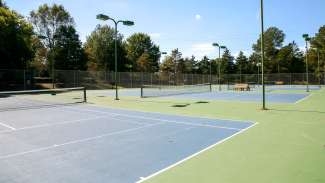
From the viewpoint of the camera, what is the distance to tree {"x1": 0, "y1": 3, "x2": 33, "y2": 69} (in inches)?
1599

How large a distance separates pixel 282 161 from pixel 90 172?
12.2ft

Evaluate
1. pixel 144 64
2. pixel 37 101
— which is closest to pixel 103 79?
pixel 37 101

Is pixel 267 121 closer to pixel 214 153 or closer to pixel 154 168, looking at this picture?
pixel 214 153

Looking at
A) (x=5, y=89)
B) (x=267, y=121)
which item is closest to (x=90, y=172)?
(x=267, y=121)

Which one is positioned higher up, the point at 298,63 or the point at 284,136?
the point at 298,63

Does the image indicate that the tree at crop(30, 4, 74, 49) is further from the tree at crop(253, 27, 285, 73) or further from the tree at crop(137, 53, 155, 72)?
the tree at crop(253, 27, 285, 73)

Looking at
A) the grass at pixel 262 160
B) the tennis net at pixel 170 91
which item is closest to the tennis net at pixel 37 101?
the tennis net at pixel 170 91

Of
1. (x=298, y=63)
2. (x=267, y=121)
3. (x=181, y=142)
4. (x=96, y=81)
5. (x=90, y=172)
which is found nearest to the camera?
(x=90, y=172)

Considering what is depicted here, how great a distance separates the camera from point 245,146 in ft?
24.4

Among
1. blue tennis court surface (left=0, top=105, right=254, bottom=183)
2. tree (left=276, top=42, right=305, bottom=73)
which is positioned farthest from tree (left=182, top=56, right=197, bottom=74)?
blue tennis court surface (left=0, top=105, right=254, bottom=183)

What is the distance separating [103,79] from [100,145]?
1661 inches

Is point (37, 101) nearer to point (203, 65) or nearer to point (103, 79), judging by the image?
point (103, 79)

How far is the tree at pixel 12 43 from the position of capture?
40.6m

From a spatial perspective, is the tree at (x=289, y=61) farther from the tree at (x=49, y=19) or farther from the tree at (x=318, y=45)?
the tree at (x=49, y=19)
